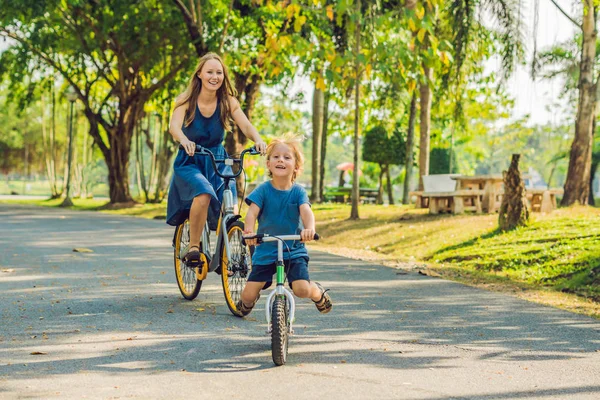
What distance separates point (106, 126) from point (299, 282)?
2793 cm

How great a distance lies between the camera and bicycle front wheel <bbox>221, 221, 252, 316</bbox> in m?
6.85

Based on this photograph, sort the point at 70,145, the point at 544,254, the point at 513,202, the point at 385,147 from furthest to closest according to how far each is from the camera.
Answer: the point at 385,147 → the point at 70,145 → the point at 513,202 → the point at 544,254

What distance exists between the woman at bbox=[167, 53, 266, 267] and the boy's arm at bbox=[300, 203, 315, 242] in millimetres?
1372

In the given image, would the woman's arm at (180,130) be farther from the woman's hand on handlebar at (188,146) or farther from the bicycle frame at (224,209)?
the bicycle frame at (224,209)

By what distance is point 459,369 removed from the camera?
17.7 feet

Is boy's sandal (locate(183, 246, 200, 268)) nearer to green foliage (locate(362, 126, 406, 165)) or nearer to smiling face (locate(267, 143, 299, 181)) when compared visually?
smiling face (locate(267, 143, 299, 181))

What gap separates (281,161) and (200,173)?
5.12 ft

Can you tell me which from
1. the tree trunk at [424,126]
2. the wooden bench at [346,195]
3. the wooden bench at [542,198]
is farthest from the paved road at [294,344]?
the wooden bench at [346,195]

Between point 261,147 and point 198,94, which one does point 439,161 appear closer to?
point 198,94

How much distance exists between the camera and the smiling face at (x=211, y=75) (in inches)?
279

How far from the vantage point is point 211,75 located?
710cm

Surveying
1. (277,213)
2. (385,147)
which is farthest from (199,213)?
(385,147)

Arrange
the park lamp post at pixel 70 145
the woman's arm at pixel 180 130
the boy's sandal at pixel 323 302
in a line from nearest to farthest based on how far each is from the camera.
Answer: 1. the boy's sandal at pixel 323 302
2. the woman's arm at pixel 180 130
3. the park lamp post at pixel 70 145

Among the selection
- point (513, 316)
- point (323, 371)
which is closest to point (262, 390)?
point (323, 371)
